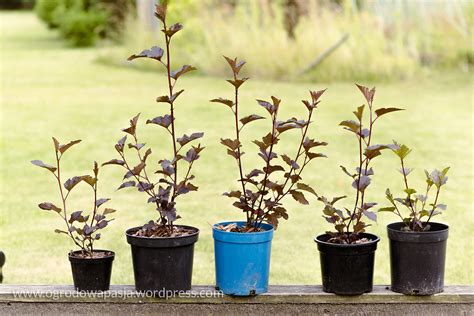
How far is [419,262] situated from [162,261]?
2.69 feet

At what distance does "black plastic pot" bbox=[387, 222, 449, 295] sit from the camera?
2.84 meters

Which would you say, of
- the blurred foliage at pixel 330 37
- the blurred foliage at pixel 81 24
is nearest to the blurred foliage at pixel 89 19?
the blurred foliage at pixel 81 24

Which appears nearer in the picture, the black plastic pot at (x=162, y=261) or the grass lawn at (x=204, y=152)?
the black plastic pot at (x=162, y=261)

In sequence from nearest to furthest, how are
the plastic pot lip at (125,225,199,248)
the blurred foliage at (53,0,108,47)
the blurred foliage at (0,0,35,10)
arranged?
1. the plastic pot lip at (125,225,199,248)
2. the blurred foliage at (53,0,108,47)
3. the blurred foliage at (0,0,35,10)

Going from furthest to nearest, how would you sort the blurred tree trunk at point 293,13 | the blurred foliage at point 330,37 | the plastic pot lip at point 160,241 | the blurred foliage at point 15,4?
the blurred foliage at point 15,4, the blurred tree trunk at point 293,13, the blurred foliage at point 330,37, the plastic pot lip at point 160,241

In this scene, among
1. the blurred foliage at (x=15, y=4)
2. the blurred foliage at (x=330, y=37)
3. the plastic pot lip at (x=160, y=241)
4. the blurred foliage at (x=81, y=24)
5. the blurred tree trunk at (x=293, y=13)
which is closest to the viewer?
the plastic pot lip at (x=160, y=241)

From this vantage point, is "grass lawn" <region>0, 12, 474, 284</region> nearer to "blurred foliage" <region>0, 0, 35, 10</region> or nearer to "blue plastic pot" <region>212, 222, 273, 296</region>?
"blue plastic pot" <region>212, 222, 273, 296</region>

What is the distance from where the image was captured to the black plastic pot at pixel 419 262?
2.84m

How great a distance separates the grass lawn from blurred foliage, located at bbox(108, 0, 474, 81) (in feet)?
1.16

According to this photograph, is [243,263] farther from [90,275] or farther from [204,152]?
[204,152]

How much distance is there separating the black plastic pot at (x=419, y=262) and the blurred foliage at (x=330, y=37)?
7.03 meters

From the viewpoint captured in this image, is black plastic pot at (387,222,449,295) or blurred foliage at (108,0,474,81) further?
blurred foliage at (108,0,474,81)

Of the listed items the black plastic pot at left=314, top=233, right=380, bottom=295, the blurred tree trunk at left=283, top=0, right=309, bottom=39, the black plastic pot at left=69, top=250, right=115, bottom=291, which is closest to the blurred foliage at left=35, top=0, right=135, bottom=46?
the blurred tree trunk at left=283, top=0, right=309, bottom=39

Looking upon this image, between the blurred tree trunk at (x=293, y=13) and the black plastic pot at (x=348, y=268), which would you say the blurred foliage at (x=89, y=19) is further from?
the black plastic pot at (x=348, y=268)
